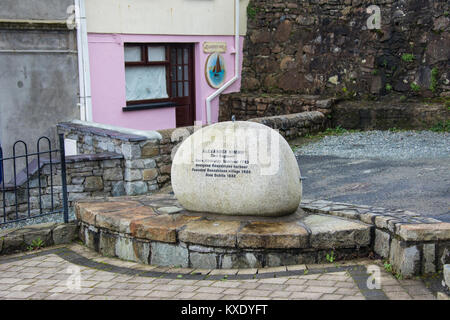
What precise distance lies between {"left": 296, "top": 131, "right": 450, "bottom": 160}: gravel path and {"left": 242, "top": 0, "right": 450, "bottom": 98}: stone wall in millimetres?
1479

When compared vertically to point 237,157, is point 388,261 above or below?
below

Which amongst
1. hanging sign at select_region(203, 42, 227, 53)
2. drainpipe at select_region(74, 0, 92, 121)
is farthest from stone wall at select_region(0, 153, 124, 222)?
hanging sign at select_region(203, 42, 227, 53)

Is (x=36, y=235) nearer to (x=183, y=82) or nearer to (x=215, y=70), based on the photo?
(x=183, y=82)

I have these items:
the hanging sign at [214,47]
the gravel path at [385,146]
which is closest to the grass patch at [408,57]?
the gravel path at [385,146]

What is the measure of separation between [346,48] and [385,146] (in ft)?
11.3

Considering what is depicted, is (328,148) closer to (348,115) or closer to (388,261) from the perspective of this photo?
(348,115)

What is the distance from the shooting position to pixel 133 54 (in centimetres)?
1252

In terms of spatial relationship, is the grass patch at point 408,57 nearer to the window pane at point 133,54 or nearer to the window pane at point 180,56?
the window pane at point 180,56

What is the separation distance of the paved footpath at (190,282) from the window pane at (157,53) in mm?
8005

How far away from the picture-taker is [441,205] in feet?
19.1

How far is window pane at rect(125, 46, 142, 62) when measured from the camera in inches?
487

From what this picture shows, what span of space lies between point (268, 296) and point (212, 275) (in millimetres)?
793

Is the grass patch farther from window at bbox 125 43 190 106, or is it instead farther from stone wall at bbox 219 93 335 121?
window at bbox 125 43 190 106

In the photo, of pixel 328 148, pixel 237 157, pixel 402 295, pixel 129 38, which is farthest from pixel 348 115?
pixel 402 295
